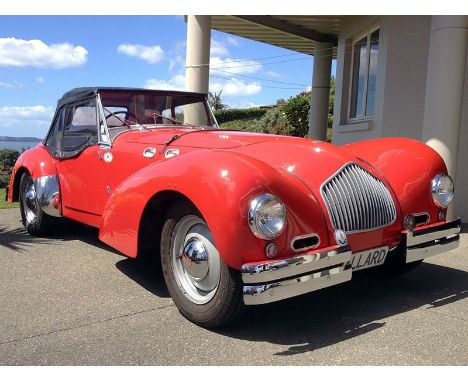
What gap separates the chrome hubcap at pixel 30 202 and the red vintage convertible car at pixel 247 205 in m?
1.06

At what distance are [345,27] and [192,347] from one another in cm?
896

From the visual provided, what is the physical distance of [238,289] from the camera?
2684mm

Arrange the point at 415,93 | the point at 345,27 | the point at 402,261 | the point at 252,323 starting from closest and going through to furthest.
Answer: the point at 252,323 → the point at 402,261 → the point at 415,93 → the point at 345,27

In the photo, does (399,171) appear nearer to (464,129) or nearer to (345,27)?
(464,129)

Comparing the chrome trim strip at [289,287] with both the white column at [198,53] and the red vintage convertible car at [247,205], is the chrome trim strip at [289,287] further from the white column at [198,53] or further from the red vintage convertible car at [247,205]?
the white column at [198,53]

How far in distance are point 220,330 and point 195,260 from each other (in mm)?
453

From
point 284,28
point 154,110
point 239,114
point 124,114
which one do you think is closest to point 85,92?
point 124,114

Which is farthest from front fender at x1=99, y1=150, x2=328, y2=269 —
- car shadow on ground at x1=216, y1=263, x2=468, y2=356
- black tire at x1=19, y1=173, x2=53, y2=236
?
black tire at x1=19, y1=173, x2=53, y2=236

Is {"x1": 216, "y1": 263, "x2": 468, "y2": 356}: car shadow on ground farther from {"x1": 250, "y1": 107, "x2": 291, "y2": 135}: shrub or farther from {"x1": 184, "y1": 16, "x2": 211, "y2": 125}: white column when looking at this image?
{"x1": 250, "y1": 107, "x2": 291, "y2": 135}: shrub

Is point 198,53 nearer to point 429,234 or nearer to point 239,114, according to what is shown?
point 429,234

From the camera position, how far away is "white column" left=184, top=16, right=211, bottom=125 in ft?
29.2

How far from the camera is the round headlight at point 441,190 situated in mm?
3580

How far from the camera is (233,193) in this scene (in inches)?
102

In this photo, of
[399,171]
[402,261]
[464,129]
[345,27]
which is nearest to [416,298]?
[402,261]
